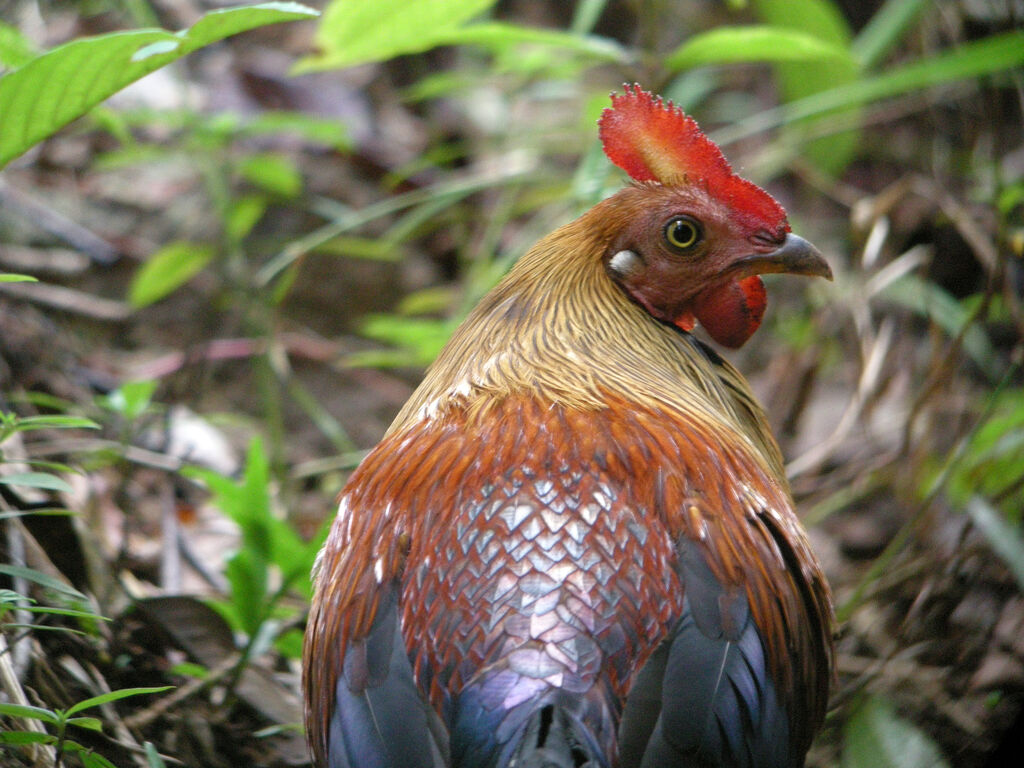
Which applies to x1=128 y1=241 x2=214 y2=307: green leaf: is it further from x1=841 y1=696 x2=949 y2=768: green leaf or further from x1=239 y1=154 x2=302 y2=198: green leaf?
x1=841 y1=696 x2=949 y2=768: green leaf

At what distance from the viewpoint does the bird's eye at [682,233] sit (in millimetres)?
2211

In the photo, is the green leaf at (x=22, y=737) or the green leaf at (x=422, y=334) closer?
the green leaf at (x=22, y=737)

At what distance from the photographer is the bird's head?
7.25ft

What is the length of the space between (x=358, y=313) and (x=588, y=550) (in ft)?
11.8

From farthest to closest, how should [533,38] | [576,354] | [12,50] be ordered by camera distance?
[533,38] < [12,50] < [576,354]

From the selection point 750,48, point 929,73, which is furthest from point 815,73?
point 750,48

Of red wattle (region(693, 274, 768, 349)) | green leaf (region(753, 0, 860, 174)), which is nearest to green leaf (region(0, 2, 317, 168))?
red wattle (region(693, 274, 768, 349))

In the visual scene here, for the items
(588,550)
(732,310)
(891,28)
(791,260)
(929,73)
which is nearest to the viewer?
(588,550)

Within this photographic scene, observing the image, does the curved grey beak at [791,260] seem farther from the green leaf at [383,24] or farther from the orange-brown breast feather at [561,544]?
the green leaf at [383,24]

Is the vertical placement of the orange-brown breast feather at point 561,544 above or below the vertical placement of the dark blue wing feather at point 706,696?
above

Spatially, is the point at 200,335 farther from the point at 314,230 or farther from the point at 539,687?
the point at 539,687

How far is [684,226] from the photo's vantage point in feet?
7.30

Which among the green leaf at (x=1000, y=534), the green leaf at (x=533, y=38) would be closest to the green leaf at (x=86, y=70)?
the green leaf at (x=533, y=38)

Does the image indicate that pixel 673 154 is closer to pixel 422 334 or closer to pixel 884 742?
pixel 422 334
